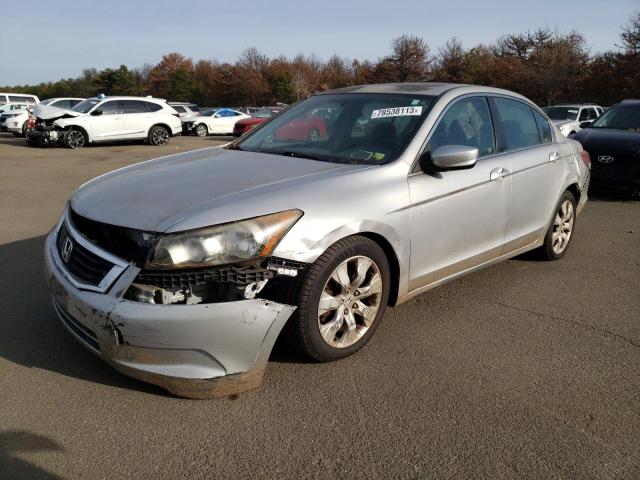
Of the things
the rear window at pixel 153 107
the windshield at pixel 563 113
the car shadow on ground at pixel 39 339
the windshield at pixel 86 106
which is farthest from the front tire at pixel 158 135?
the car shadow on ground at pixel 39 339

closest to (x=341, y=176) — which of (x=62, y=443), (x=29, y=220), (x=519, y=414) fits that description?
(x=519, y=414)

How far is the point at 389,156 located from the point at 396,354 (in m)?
1.22

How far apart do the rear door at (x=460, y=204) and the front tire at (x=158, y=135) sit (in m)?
15.7

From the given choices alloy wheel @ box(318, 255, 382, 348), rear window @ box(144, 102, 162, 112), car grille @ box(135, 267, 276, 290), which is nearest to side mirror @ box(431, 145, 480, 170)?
alloy wheel @ box(318, 255, 382, 348)

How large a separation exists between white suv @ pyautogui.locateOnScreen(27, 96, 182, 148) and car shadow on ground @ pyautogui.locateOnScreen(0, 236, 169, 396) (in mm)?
13224

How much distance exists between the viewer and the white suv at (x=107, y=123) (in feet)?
52.9

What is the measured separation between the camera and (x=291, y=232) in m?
2.63

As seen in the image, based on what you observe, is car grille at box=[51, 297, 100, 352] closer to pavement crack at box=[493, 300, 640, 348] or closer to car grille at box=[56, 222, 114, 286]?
car grille at box=[56, 222, 114, 286]

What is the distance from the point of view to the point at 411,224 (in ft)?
10.5

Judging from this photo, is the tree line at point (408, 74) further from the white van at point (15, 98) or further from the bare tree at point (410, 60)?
the white van at point (15, 98)

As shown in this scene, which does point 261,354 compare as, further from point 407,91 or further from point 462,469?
point 407,91

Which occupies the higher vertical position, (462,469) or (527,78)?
(527,78)

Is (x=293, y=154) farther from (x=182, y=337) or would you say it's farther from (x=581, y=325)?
(x=581, y=325)

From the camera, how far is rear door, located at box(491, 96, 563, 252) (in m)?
4.11
